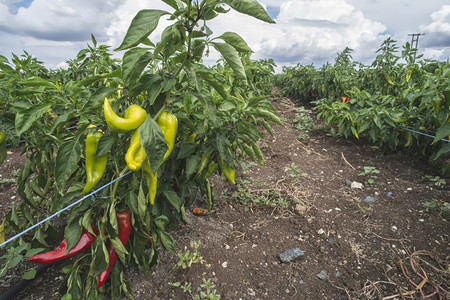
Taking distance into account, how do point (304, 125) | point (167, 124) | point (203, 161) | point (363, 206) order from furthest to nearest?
1. point (304, 125)
2. point (363, 206)
3. point (203, 161)
4. point (167, 124)

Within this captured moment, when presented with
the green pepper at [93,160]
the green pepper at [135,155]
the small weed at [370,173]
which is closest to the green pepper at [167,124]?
the green pepper at [135,155]

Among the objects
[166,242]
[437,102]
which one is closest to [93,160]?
[166,242]

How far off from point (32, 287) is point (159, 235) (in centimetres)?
86

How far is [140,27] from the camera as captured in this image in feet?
2.96

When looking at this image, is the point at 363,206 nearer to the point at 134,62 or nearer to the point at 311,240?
the point at 311,240

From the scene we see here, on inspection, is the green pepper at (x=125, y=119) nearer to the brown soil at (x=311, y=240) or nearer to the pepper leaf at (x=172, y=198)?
the pepper leaf at (x=172, y=198)

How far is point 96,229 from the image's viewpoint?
1475 millimetres

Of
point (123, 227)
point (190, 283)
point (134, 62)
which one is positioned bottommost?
point (190, 283)

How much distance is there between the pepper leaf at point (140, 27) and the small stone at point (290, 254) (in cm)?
168

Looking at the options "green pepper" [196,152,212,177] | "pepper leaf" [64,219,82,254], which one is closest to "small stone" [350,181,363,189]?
"green pepper" [196,152,212,177]

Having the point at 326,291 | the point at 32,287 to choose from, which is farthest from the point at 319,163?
the point at 32,287

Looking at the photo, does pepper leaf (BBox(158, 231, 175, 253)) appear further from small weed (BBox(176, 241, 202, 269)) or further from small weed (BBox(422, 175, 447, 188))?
small weed (BBox(422, 175, 447, 188))

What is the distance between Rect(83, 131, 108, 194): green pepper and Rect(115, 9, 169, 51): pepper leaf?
1.60 feet

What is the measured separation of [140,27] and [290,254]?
68.3 inches
